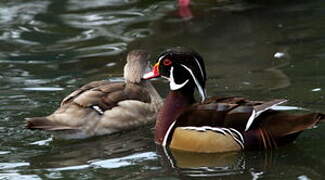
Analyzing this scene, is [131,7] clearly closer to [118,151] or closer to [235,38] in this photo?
[235,38]

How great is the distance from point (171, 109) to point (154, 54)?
378cm

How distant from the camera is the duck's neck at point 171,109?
27.0 ft

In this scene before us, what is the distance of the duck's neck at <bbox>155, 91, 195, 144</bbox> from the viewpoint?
8227 mm

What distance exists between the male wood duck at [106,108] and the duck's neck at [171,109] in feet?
2.35

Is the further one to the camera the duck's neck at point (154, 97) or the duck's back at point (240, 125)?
the duck's neck at point (154, 97)

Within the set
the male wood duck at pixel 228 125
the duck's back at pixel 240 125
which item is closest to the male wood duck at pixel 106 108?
the male wood duck at pixel 228 125

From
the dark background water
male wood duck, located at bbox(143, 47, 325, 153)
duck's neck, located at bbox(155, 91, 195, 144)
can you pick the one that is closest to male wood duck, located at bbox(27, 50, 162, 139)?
the dark background water

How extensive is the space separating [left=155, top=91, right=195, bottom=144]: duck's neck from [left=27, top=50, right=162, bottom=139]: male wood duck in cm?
72

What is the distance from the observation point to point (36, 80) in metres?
10.9

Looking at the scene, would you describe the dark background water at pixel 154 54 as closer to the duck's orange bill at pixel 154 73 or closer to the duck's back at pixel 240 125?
the duck's back at pixel 240 125

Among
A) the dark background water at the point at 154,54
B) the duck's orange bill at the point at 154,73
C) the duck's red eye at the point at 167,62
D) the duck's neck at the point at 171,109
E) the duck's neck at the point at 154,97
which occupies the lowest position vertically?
the dark background water at the point at 154,54

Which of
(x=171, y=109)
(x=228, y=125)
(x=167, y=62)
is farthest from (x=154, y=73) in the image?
(x=228, y=125)

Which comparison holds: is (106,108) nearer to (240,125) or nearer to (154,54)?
(240,125)

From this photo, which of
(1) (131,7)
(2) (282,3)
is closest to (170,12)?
(1) (131,7)
